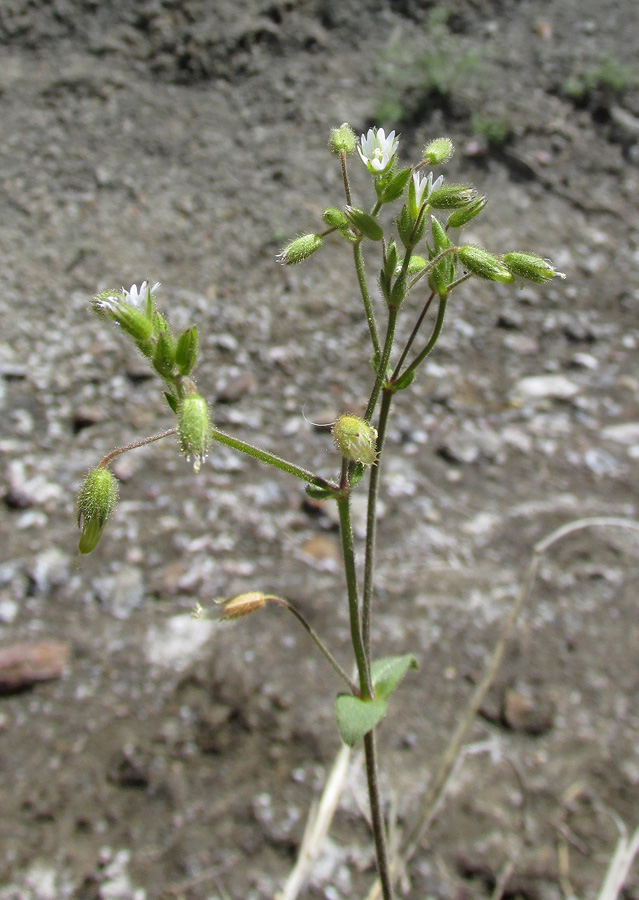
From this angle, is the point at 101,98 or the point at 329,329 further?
the point at 101,98

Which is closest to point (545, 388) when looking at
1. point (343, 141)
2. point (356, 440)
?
point (343, 141)

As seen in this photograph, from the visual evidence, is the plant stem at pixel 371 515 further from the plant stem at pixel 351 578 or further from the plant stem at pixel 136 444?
the plant stem at pixel 136 444

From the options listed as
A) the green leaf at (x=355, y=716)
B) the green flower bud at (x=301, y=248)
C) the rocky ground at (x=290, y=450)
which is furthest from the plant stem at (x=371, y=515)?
the rocky ground at (x=290, y=450)

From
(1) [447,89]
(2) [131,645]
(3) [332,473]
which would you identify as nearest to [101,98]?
(1) [447,89]

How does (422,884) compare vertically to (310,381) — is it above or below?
below

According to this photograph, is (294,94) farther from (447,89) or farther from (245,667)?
(245,667)

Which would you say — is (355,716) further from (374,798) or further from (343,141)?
(343,141)
